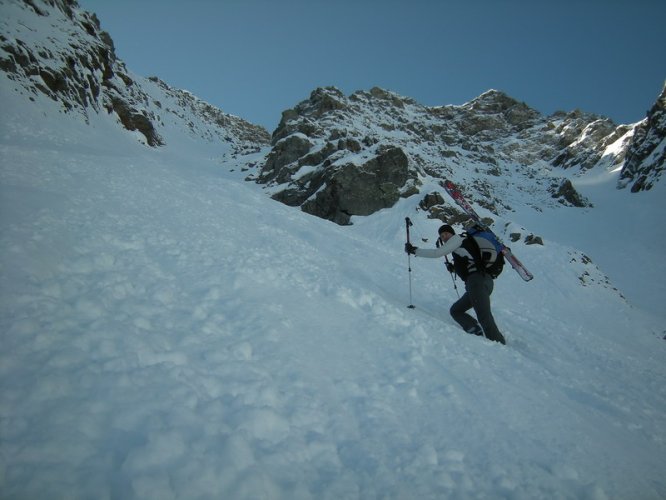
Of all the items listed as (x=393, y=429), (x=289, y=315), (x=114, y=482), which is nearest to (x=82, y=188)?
(x=289, y=315)

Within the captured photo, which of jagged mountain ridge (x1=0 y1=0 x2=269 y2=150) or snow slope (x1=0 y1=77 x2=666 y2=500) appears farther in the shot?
jagged mountain ridge (x1=0 y1=0 x2=269 y2=150)

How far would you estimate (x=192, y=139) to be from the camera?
70188mm

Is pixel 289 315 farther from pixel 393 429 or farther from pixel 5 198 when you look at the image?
pixel 5 198

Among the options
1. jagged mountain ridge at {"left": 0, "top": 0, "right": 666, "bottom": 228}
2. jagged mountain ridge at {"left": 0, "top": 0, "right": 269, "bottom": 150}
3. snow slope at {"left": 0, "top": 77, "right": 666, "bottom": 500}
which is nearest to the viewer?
snow slope at {"left": 0, "top": 77, "right": 666, "bottom": 500}

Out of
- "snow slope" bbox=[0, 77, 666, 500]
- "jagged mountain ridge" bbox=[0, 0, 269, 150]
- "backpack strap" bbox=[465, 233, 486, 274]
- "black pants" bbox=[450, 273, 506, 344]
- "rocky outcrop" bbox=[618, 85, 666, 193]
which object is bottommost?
"snow slope" bbox=[0, 77, 666, 500]

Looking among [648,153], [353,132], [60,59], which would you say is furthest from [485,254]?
[648,153]

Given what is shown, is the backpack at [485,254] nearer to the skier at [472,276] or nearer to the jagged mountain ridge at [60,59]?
the skier at [472,276]

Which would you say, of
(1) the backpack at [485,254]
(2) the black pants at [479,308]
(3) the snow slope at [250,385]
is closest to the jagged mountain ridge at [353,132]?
(1) the backpack at [485,254]

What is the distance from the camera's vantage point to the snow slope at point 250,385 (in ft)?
8.41

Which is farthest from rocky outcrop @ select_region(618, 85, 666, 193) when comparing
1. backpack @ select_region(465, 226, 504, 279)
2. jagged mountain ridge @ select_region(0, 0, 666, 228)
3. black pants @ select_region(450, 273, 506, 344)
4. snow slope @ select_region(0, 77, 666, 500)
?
black pants @ select_region(450, 273, 506, 344)

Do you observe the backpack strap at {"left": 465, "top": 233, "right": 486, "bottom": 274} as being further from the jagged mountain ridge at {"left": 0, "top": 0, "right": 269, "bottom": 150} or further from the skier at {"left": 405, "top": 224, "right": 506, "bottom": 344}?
the jagged mountain ridge at {"left": 0, "top": 0, "right": 269, "bottom": 150}

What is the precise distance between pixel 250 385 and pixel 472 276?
5.77 m

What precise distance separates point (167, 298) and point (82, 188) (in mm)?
5392

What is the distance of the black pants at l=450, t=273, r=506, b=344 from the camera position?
723cm
